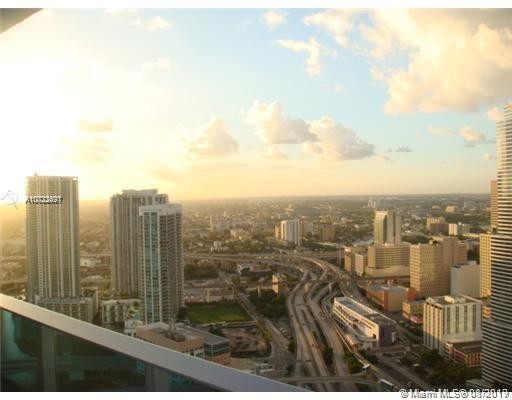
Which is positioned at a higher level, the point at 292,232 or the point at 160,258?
the point at 292,232

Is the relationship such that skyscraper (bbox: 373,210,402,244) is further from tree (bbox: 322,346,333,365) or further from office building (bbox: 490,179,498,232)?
tree (bbox: 322,346,333,365)

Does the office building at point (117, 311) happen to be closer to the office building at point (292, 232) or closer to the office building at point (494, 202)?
the office building at point (292, 232)

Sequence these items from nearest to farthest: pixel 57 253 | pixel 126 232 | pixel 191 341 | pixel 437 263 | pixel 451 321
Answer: pixel 191 341 < pixel 451 321 < pixel 57 253 < pixel 126 232 < pixel 437 263

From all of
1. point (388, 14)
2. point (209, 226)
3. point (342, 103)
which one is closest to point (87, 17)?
point (388, 14)

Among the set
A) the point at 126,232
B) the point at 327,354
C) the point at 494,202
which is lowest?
the point at 327,354

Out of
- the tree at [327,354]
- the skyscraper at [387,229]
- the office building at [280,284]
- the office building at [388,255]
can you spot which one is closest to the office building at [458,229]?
the office building at [388,255]

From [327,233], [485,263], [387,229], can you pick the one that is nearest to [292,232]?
[327,233]

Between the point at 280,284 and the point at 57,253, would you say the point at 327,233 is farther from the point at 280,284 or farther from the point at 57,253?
the point at 57,253

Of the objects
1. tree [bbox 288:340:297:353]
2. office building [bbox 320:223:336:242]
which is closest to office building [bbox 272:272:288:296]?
office building [bbox 320:223:336:242]

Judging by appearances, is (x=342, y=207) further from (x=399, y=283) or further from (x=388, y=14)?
(x=388, y=14)
